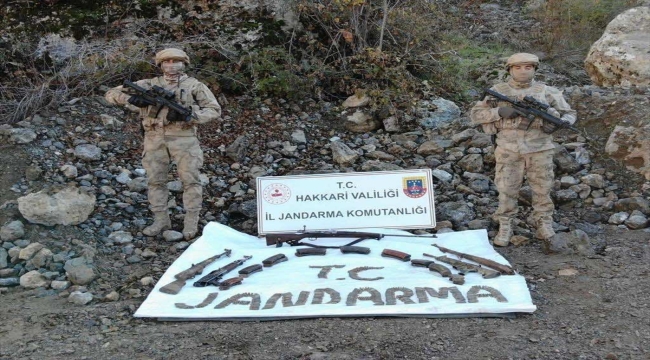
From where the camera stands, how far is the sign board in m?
6.12

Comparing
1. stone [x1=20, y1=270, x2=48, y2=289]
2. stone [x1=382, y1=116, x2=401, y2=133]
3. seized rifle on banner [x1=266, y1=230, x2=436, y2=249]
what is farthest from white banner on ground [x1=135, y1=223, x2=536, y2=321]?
stone [x1=382, y1=116, x2=401, y2=133]

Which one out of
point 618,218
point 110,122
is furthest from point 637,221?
Result: point 110,122

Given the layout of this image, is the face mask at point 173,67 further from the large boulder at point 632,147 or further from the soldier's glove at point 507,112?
the large boulder at point 632,147

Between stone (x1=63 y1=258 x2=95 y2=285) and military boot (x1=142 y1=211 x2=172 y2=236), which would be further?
military boot (x1=142 y1=211 x2=172 y2=236)

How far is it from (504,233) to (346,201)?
147 centimetres

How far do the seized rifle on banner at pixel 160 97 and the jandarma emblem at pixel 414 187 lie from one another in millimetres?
2045

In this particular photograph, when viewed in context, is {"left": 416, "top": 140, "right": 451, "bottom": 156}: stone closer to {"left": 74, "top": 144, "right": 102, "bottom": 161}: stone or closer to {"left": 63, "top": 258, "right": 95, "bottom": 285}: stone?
{"left": 74, "top": 144, "right": 102, "bottom": 161}: stone

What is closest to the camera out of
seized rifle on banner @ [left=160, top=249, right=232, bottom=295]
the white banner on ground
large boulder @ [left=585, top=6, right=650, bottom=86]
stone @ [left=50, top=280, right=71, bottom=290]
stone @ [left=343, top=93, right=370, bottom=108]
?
the white banner on ground

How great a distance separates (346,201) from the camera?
6195mm

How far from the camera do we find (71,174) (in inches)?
266

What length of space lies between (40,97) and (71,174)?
1.48 m

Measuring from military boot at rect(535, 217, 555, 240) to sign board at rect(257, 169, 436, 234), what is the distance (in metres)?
0.94

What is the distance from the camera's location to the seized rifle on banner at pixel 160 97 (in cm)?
580

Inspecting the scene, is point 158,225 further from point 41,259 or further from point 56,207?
point 41,259
